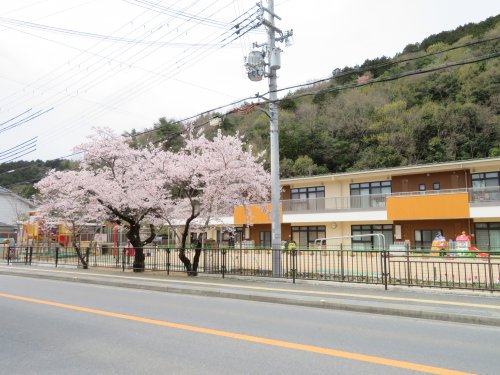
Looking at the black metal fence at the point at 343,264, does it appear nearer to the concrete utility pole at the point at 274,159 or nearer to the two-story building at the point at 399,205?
the concrete utility pole at the point at 274,159

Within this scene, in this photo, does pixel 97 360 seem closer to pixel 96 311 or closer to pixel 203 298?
pixel 96 311

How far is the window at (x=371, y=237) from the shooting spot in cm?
3291

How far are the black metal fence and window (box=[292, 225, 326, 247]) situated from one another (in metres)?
17.7

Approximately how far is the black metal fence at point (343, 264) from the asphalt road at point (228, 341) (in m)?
4.51

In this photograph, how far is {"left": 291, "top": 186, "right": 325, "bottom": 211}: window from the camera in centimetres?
3528

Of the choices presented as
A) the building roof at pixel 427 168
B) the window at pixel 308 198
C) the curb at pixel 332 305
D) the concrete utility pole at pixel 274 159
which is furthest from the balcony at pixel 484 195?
the curb at pixel 332 305

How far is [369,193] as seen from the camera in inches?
1378

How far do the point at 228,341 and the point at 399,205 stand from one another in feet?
89.1

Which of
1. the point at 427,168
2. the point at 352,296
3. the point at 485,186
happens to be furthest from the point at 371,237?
the point at 352,296

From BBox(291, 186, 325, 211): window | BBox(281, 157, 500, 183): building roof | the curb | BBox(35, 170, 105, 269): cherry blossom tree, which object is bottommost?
the curb

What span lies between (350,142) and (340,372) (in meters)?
57.6

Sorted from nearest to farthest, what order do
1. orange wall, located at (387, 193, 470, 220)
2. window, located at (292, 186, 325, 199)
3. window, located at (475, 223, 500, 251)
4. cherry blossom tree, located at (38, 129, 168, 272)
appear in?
cherry blossom tree, located at (38, 129, 168, 272), window, located at (475, 223, 500, 251), orange wall, located at (387, 193, 470, 220), window, located at (292, 186, 325, 199)

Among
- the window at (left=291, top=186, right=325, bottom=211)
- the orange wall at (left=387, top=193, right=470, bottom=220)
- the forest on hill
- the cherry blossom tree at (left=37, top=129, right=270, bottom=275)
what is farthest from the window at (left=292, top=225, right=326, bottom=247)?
the cherry blossom tree at (left=37, top=129, right=270, bottom=275)

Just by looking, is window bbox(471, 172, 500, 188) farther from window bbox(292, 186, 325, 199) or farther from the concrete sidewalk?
the concrete sidewalk
